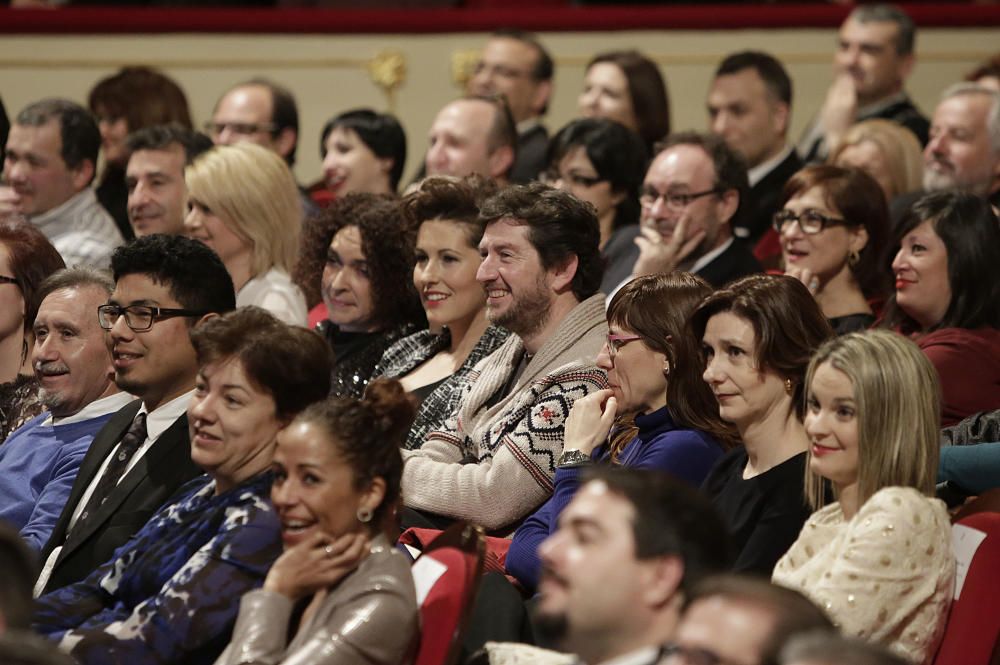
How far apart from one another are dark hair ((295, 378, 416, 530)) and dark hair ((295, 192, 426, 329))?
1.69m

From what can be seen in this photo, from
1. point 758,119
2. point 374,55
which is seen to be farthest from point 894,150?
point 374,55

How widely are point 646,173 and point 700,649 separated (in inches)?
148

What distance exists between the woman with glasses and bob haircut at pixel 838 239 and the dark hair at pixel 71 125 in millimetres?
2738

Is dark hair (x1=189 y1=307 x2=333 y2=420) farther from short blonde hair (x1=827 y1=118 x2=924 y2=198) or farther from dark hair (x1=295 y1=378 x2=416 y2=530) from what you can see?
short blonde hair (x1=827 y1=118 x2=924 y2=198)

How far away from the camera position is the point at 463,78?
7.87 metres

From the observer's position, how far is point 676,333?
3.91 m

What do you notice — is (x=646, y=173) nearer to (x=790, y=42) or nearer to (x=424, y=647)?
(x=790, y=42)

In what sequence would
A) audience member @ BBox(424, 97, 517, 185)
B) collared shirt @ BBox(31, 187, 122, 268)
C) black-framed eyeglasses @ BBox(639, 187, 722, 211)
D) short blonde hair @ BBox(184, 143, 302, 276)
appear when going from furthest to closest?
audience member @ BBox(424, 97, 517, 185), collared shirt @ BBox(31, 187, 122, 268), short blonde hair @ BBox(184, 143, 302, 276), black-framed eyeglasses @ BBox(639, 187, 722, 211)

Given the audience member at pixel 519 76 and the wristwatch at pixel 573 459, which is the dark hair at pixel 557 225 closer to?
the wristwatch at pixel 573 459

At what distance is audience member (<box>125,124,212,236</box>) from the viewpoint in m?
6.10

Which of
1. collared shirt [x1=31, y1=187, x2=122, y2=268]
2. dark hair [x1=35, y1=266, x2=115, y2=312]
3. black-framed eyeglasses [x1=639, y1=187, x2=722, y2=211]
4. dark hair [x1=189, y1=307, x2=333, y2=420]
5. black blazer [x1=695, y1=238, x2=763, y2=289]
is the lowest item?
collared shirt [x1=31, y1=187, x2=122, y2=268]

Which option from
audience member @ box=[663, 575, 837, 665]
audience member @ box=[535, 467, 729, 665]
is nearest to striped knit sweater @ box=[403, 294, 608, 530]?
audience member @ box=[535, 467, 729, 665]

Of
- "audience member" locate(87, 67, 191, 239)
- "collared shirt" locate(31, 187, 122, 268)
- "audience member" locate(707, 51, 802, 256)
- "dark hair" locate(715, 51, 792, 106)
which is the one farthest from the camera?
"audience member" locate(87, 67, 191, 239)

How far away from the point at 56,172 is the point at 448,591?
12.0ft
